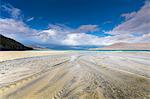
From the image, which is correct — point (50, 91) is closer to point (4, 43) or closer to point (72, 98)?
point (72, 98)

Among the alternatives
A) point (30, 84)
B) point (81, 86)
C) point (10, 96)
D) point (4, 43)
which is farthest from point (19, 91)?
point (4, 43)

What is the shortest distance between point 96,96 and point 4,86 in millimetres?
4033

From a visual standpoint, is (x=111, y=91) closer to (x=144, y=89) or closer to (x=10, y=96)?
(x=144, y=89)

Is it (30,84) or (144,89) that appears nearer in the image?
(144,89)

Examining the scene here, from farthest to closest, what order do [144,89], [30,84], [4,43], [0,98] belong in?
[4,43] < [30,84] < [144,89] < [0,98]

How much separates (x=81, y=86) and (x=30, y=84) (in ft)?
7.72

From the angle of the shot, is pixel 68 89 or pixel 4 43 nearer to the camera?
pixel 68 89

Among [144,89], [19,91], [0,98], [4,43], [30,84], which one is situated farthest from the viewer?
[4,43]

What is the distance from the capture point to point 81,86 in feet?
22.6

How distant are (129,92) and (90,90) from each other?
153 cm

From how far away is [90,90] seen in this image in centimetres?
628

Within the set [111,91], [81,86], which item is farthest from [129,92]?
[81,86]

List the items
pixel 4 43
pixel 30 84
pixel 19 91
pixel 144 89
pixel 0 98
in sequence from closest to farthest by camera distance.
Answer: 1. pixel 0 98
2. pixel 19 91
3. pixel 144 89
4. pixel 30 84
5. pixel 4 43

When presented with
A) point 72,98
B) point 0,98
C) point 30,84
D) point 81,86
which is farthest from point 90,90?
point 0,98
